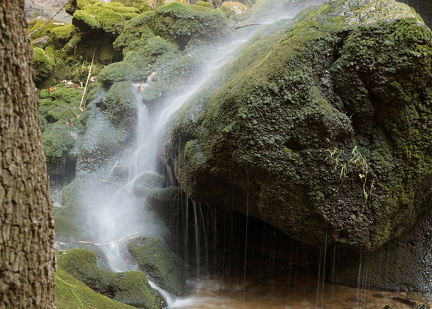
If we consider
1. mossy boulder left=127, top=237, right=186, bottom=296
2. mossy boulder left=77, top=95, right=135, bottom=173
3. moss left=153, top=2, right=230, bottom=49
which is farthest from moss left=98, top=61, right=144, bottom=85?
mossy boulder left=127, top=237, right=186, bottom=296

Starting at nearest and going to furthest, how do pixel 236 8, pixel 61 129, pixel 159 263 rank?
pixel 159 263
pixel 61 129
pixel 236 8

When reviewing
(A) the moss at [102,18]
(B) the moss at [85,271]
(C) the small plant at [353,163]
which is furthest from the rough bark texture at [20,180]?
(A) the moss at [102,18]

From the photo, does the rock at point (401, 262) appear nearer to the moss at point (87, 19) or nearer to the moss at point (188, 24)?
the moss at point (188, 24)

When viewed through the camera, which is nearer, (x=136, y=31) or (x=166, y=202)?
(x=166, y=202)

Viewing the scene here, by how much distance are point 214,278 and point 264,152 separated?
8.37 feet

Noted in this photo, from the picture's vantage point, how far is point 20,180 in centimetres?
179

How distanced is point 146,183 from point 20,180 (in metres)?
5.36

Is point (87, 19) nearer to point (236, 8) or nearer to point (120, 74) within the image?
point (120, 74)

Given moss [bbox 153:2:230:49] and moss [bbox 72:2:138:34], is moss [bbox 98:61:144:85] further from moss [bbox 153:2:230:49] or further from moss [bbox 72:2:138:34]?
moss [bbox 72:2:138:34]

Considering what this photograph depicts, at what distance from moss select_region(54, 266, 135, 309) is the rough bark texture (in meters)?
1.26

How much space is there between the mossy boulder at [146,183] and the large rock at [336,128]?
89.3 inches

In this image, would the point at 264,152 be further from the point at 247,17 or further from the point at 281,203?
the point at 247,17

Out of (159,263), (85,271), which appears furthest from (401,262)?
(85,271)

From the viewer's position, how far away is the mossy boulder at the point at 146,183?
23.2ft
